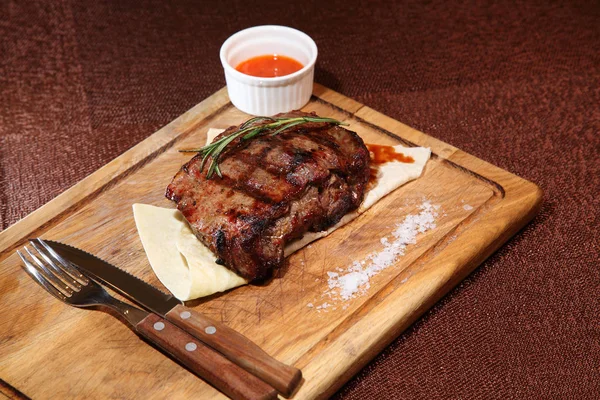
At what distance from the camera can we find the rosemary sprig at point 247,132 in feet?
11.9

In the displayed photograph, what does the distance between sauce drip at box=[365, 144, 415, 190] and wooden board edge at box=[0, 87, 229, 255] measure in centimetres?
107

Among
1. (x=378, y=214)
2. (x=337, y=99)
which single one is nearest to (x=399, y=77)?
(x=337, y=99)

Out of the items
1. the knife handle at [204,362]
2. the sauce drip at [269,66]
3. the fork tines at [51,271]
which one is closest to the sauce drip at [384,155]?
the sauce drip at [269,66]

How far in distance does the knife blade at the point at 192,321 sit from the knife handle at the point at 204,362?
3 centimetres

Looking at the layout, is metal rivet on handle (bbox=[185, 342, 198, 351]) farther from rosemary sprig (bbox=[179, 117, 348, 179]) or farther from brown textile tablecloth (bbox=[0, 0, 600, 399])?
rosemary sprig (bbox=[179, 117, 348, 179])

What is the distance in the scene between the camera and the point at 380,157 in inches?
162

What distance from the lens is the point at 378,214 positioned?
3.84m

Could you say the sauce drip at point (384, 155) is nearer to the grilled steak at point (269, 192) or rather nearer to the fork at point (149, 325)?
the grilled steak at point (269, 192)

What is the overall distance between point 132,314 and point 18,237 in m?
0.96

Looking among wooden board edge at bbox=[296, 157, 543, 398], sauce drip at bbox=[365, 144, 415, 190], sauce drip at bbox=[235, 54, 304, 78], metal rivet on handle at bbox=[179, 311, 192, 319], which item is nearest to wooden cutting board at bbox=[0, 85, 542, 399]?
wooden board edge at bbox=[296, 157, 543, 398]

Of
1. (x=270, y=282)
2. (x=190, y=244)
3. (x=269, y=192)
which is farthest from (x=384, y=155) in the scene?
(x=190, y=244)

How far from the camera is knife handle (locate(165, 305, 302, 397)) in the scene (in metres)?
2.91

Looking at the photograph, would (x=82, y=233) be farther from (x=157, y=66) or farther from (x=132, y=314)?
(x=157, y=66)

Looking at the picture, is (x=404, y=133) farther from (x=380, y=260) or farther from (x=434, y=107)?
(x=380, y=260)
